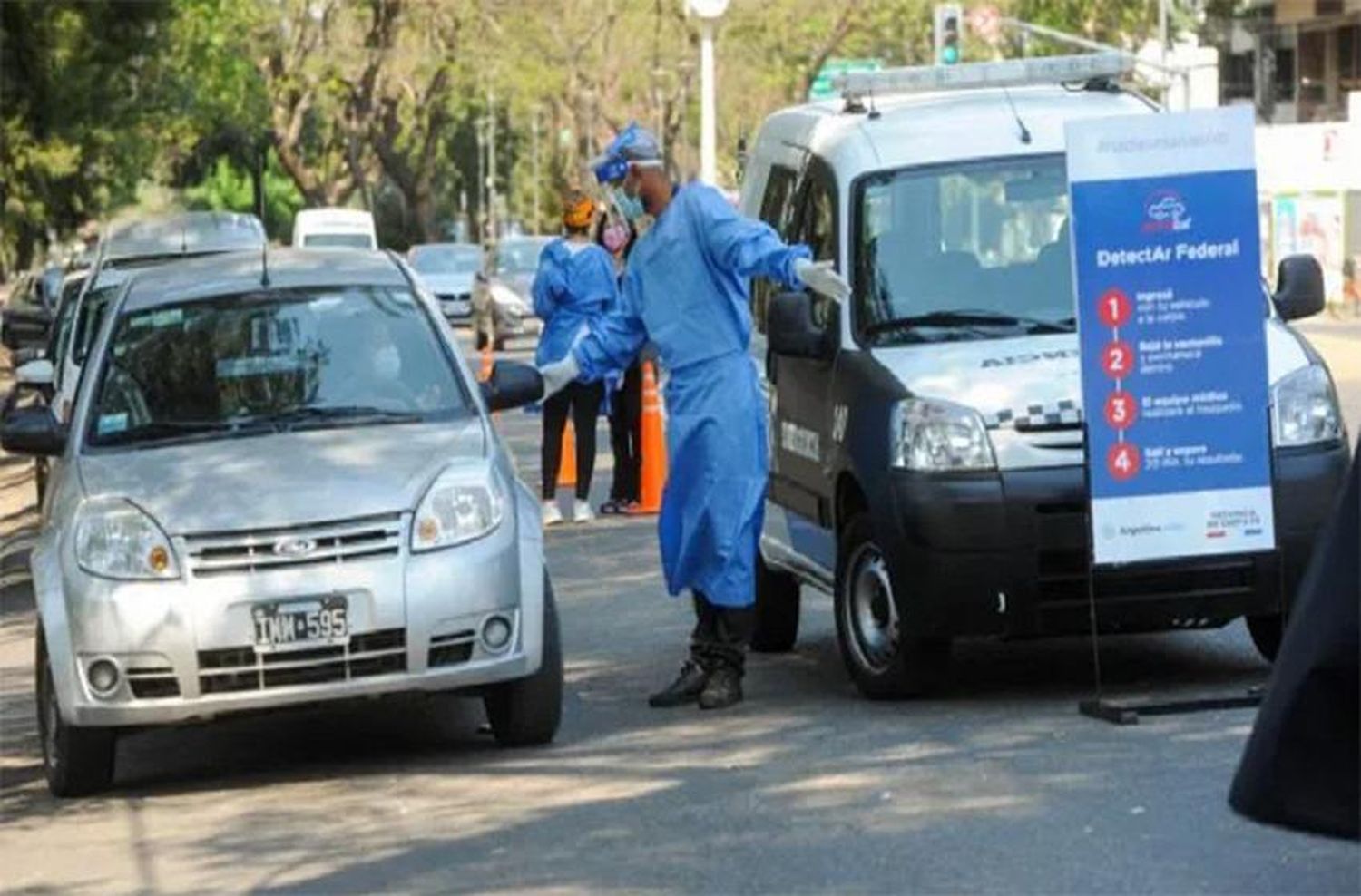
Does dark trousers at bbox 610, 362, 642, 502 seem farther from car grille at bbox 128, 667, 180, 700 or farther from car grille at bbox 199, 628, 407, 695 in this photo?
car grille at bbox 128, 667, 180, 700

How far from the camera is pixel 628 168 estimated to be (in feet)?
36.0

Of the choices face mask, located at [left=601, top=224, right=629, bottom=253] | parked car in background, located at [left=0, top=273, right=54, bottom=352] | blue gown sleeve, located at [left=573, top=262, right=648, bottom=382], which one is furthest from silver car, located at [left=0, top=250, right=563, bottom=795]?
parked car in background, located at [left=0, top=273, right=54, bottom=352]

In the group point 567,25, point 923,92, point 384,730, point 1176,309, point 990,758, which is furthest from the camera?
point 567,25

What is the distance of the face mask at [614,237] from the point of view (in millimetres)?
19814

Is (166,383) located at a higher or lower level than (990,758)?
higher

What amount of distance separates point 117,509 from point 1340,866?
410 cm

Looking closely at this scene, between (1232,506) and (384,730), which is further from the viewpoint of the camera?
(384,730)

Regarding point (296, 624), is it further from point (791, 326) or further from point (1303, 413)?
point (1303, 413)

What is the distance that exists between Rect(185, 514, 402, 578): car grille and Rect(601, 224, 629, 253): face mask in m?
9.97

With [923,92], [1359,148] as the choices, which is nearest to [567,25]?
[1359,148]

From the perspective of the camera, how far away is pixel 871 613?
11.0 metres

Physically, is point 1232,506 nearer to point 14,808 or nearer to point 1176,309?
point 1176,309

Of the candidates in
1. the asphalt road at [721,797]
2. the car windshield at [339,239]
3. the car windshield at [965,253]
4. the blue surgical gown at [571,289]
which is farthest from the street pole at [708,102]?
the car windshield at [339,239]

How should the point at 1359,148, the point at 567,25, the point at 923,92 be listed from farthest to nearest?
the point at 567,25
the point at 1359,148
the point at 923,92
